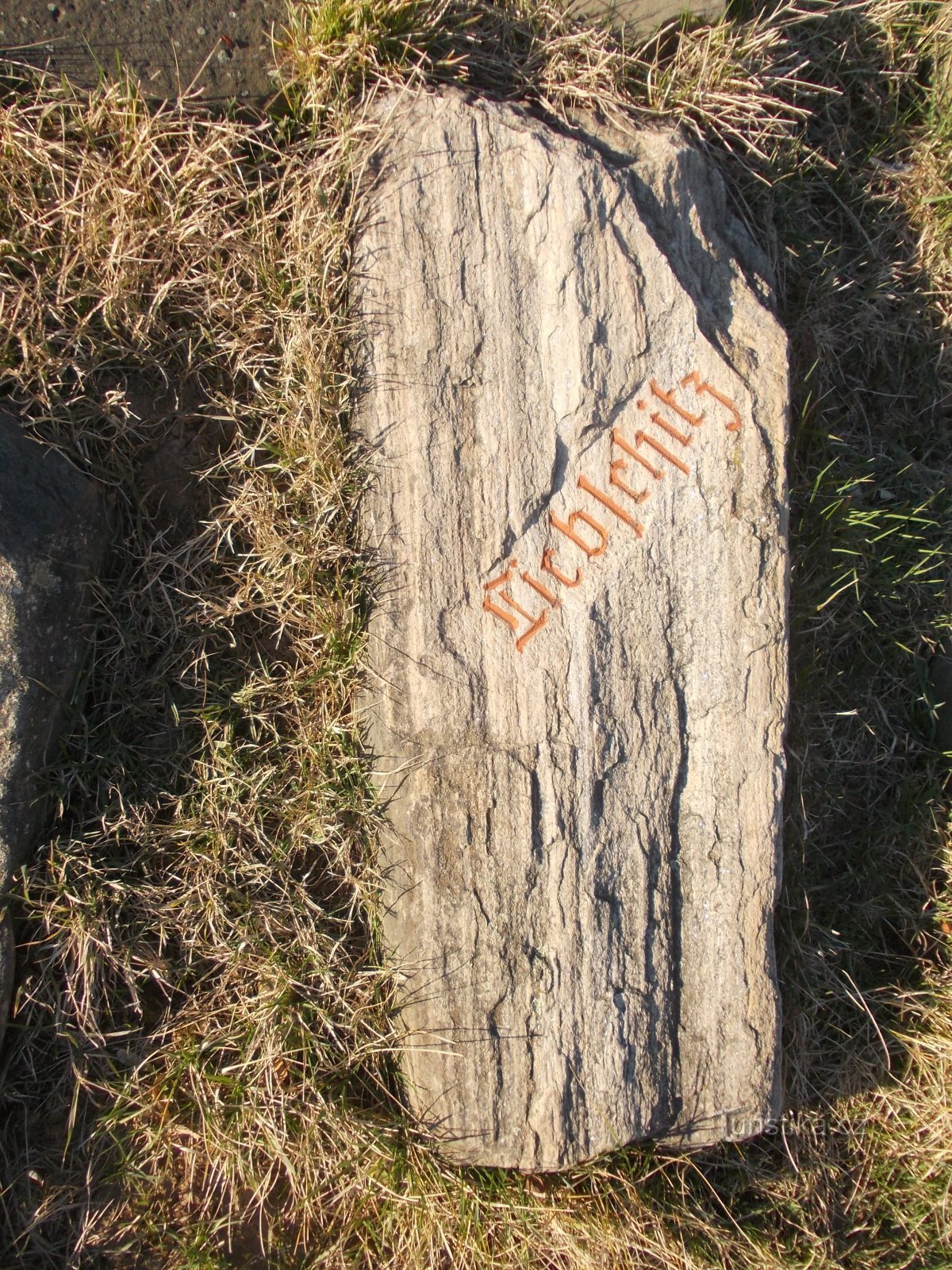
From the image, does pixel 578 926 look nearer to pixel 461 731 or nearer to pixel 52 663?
pixel 461 731

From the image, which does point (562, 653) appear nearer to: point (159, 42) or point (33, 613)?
point (33, 613)

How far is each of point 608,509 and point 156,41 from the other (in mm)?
1507

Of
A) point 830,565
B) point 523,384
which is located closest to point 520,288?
point 523,384

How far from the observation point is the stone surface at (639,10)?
7.78 feet

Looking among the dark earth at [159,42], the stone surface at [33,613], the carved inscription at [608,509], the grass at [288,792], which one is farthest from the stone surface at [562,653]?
the stone surface at [33,613]

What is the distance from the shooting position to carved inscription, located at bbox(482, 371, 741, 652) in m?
2.03

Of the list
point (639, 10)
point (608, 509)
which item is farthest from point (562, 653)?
point (639, 10)

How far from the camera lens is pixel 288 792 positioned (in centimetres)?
222

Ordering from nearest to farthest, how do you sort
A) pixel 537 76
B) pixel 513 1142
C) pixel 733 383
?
1. pixel 513 1142
2. pixel 733 383
3. pixel 537 76

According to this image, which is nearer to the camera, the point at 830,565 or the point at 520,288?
the point at 520,288

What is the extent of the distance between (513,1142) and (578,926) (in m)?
0.46

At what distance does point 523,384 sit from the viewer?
6.80 feet

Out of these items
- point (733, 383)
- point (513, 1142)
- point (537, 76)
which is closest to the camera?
point (513, 1142)

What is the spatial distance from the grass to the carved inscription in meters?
0.36
